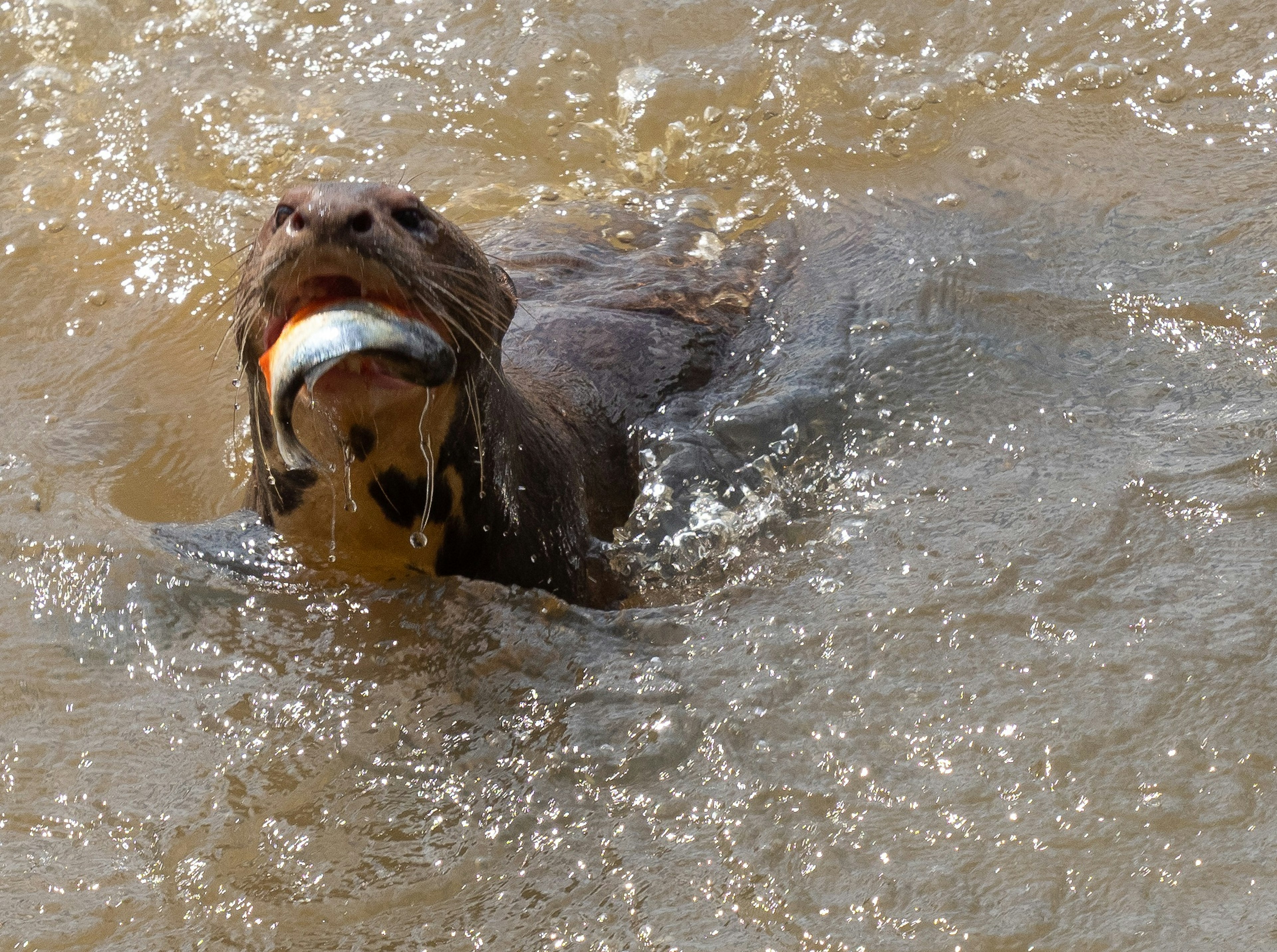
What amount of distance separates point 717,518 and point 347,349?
1607 millimetres

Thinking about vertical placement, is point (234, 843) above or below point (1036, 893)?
above

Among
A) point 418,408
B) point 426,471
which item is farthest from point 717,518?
point 418,408

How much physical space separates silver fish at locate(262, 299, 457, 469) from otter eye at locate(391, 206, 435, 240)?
192 mm

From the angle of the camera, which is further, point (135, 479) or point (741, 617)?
point (135, 479)

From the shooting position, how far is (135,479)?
166 inches

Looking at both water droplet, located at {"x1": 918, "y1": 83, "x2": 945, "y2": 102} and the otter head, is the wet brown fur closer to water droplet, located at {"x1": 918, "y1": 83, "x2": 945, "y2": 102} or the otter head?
the otter head

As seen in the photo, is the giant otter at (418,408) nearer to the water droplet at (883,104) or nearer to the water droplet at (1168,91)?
the water droplet at (883,104)

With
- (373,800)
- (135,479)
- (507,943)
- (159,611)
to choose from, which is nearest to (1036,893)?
(507,943)

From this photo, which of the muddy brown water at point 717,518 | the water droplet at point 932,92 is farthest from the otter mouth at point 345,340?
the water droplet at point 932,92

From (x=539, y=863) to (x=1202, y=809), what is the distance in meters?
1.20

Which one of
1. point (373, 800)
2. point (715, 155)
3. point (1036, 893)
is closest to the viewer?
point (1036, 893)

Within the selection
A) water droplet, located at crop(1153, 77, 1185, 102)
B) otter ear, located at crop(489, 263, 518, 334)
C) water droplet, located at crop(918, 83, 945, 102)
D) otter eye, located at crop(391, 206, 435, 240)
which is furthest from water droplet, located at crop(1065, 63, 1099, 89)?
otter eye, located at crop(391, 206, 435, 240)

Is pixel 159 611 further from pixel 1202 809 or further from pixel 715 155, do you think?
pixel 715 155

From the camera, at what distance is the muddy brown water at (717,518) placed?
2592 millimetres
